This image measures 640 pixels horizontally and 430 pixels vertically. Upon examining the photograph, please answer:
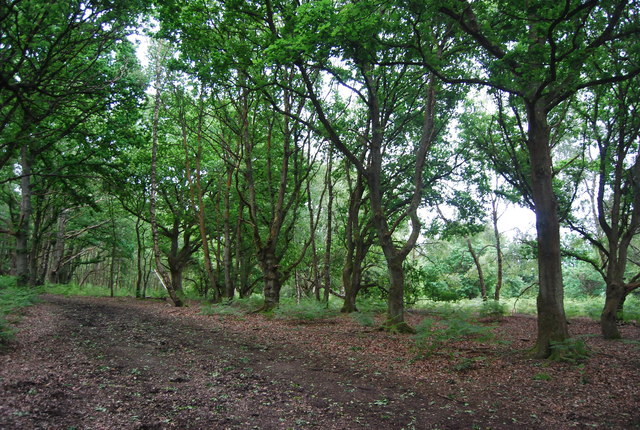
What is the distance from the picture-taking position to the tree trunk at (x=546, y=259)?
777 cm

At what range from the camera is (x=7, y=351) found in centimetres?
633

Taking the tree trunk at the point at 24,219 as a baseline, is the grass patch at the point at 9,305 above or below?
below

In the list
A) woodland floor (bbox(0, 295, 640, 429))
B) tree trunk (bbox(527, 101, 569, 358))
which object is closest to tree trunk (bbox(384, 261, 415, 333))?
woodland floor (bbox(0, 295, 640, 429))

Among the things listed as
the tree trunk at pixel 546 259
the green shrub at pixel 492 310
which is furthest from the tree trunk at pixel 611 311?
the green shrub at pixel 492 310

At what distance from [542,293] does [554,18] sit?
5174 mm

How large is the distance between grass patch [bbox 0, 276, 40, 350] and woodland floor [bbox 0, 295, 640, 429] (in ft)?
1.06

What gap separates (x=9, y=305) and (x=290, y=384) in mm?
9172

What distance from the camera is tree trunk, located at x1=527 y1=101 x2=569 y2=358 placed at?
777 cm

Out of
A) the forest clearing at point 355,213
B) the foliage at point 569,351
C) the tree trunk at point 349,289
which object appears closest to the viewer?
the forest clearing at point 355,213

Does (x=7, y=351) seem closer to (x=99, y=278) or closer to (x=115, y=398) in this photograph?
(x=115, y=398)

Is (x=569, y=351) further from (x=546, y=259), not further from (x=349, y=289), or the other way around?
(x=349, y=289)

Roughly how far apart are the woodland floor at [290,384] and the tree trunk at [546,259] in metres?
0.65

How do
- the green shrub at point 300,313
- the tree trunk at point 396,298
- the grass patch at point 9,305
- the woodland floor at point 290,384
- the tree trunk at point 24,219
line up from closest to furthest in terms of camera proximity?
the woodland floor at point 290,384 → the grass patch at point 9,305 → the tree trunk at point 396,298 → the green shrub at point 300,313 → the tree trunk at point 24,219

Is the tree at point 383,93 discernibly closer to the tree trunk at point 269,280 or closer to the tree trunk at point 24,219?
the tree trunk at point 269,280
